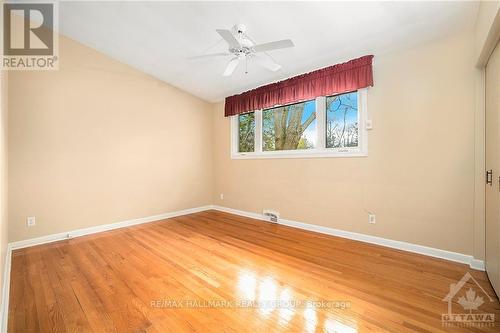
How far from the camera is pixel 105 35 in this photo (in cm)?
328

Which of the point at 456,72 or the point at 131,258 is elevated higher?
the point at 456,72

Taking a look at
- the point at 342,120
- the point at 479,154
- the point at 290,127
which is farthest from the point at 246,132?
the point at 479,154

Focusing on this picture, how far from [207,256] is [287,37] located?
2.83m

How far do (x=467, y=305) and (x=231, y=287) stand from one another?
6.10 feet

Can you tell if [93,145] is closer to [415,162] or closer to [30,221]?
[30,221]

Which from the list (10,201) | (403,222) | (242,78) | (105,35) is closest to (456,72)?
(403,222)

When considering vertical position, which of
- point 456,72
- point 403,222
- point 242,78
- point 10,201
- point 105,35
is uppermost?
point 105,35

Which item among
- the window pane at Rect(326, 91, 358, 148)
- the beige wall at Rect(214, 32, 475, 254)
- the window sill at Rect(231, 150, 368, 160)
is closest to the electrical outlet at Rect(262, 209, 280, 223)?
the beige wall at Rect(214, 32, 475, 254)

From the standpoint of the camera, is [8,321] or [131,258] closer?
[8,321]

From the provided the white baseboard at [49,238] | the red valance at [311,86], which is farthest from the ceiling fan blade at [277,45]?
the white baseboard at [49,238]

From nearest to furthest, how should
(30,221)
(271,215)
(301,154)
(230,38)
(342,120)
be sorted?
(230,38)
(30,221)
(342,120)
(301,154)
(271,215)

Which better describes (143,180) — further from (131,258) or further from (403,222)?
(403,222)

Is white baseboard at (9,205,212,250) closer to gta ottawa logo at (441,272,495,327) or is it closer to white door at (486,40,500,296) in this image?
gta ottawa logo at (441,272,495,327)

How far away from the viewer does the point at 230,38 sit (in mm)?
2254
